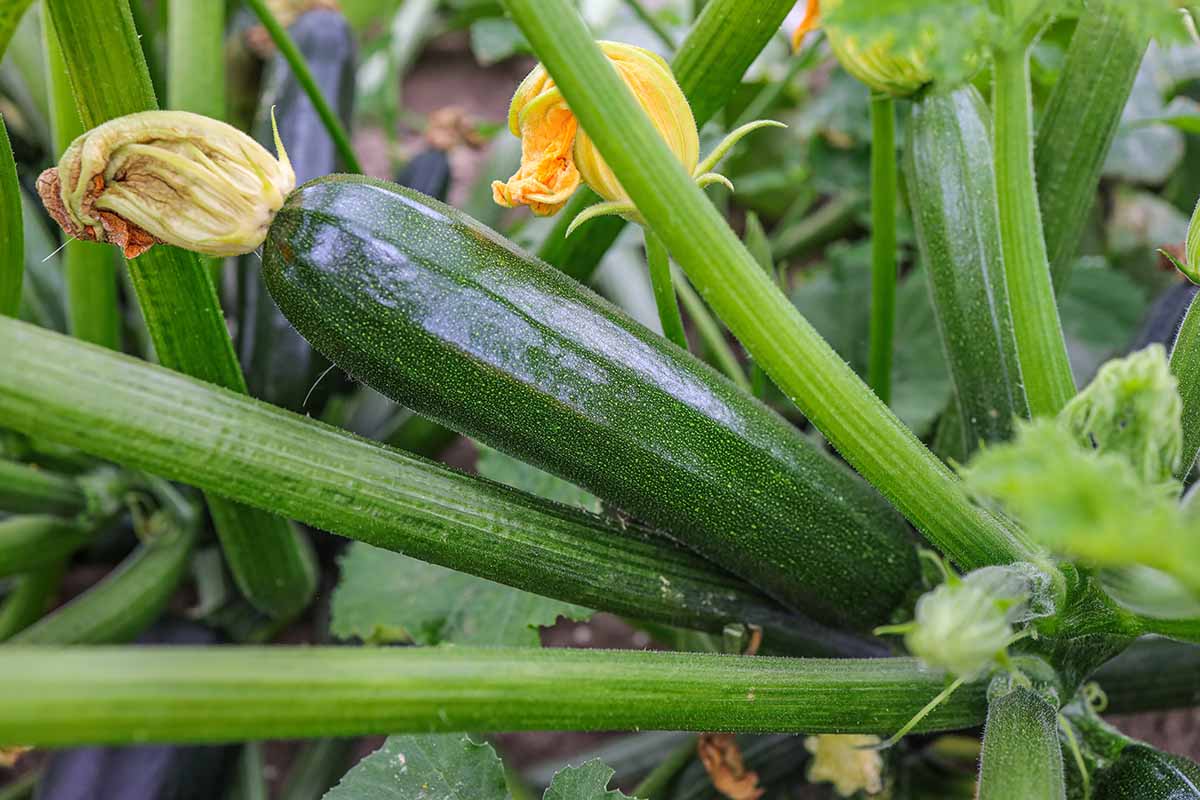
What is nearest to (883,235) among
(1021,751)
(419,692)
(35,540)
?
(1021,751)

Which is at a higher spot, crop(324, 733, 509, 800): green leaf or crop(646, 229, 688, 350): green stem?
crop(646, 229, 688, 350): green stem

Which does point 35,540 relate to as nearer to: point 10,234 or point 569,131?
point 10,234

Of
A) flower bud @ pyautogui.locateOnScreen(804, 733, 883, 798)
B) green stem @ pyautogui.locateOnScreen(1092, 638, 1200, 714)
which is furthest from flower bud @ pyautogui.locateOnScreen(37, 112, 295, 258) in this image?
green stem @ pyautogui.locateOnScreen(1092, 638, 1200, 714)

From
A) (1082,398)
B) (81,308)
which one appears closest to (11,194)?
(81,308)

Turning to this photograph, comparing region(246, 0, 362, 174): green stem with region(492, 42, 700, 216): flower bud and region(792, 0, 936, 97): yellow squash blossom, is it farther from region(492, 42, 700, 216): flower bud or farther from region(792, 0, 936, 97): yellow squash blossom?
region(792, 0, 936, 97): yellow squash blossom

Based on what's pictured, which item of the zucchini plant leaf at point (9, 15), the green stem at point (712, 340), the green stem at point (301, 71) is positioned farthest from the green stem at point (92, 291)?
the green stem at point (712, 340)

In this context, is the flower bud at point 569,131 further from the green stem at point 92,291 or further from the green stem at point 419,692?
the green stem at point 92,291
